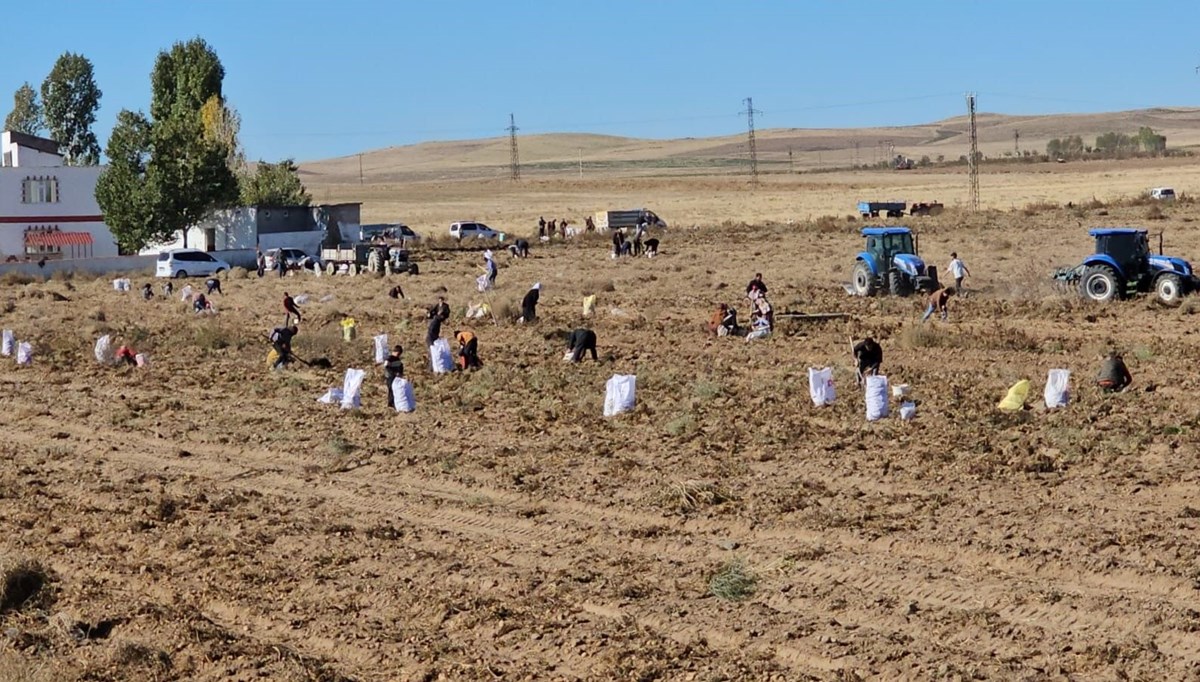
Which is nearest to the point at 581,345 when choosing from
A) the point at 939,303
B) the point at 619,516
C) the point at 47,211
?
the point at 939,303

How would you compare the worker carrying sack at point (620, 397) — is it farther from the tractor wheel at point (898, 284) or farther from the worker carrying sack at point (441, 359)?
the tractor wheel at point (898, 284)

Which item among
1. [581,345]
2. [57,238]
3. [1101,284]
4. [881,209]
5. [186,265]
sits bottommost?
[581,345]

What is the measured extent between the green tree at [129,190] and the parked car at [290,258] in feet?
24.4

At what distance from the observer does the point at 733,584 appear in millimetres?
11188

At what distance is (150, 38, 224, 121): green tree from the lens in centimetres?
6291

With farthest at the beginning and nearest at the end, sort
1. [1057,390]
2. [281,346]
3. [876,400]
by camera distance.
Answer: [281,346] < [1057,390] < [876,400]

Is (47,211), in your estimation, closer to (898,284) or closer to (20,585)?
(898,284)

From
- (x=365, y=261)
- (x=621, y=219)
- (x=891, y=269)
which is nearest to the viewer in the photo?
(x=891, y=269)

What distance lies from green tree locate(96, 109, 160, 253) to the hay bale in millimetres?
43530

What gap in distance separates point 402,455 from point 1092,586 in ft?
26.1

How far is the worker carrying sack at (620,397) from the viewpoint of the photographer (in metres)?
18.4

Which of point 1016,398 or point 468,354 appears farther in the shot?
point 468,354

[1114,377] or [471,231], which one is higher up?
[471,231]

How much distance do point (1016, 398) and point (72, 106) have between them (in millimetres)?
78025
